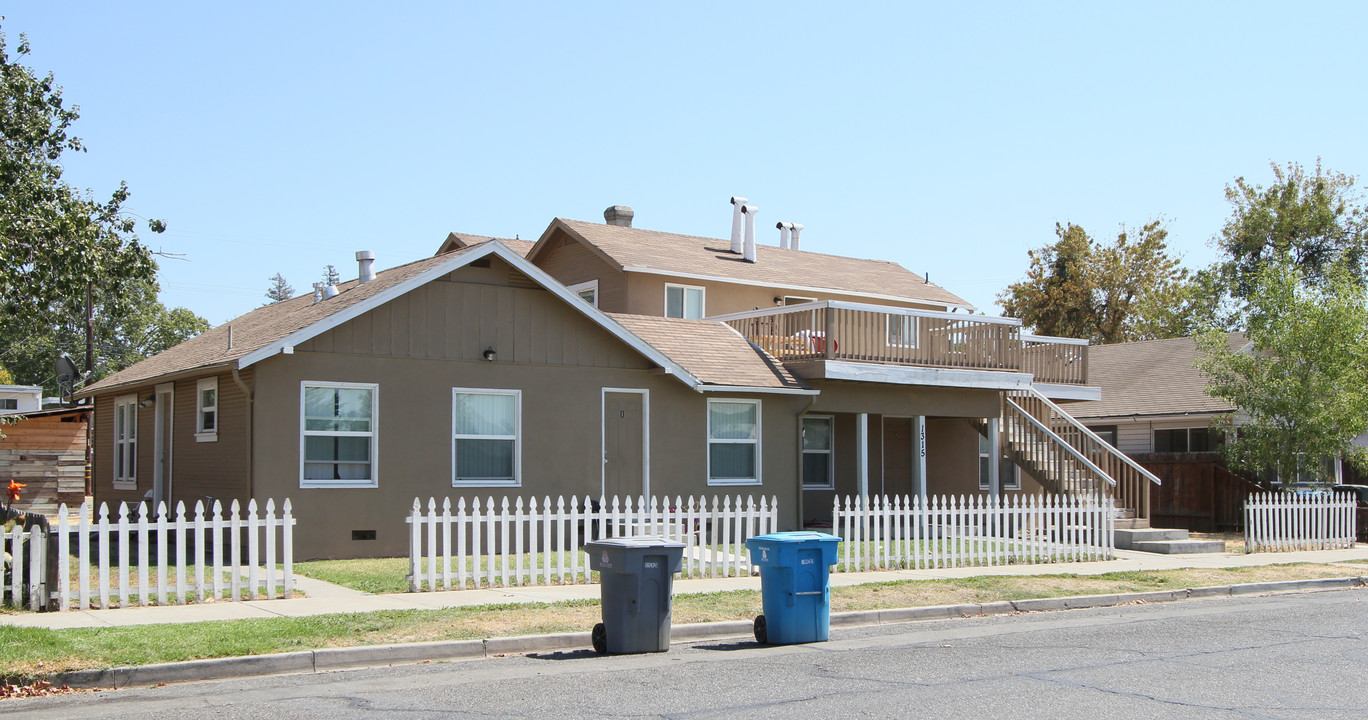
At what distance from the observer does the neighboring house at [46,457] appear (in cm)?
2870

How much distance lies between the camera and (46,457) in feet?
96.0

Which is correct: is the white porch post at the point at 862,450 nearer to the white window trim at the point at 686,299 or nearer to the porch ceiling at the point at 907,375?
the porch ceiling at the point at 907,375

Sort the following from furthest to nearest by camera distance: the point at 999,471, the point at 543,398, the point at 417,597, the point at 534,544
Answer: the point at 999,471 < the point at 543,398 < the point at 534,544 < the point at 417,597

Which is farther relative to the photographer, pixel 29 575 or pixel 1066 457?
pixel 1066 457

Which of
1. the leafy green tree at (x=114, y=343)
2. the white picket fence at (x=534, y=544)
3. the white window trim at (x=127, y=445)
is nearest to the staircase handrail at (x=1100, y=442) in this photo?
the white picket fence at (x=534, y=544)

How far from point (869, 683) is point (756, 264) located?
22.2 metres

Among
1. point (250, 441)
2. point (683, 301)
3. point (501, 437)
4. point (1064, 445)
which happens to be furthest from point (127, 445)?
point (1064, 445)

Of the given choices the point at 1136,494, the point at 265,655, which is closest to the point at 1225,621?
the point at 265,655

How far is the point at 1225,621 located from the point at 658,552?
248 inches

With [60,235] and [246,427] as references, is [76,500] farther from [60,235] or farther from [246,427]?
[246,427]

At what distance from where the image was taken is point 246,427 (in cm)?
1705

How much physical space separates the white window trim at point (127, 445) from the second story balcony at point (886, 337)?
36.8 ft

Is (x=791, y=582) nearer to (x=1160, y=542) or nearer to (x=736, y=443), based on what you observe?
(x=736, y=443)

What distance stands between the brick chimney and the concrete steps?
1626cm
